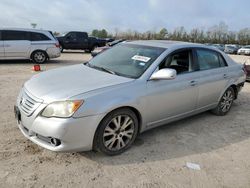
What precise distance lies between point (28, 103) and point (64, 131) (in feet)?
2.26

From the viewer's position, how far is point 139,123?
3924 mm

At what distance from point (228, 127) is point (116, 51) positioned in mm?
2621

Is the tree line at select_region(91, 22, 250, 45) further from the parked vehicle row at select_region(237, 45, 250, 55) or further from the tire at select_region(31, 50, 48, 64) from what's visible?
the tire at select_region(31, 50, 48, 64)

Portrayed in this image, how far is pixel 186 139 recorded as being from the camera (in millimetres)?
4387

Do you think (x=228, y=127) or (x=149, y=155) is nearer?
(x=149, y=155)

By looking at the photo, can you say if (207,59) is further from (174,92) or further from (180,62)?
(174,92)

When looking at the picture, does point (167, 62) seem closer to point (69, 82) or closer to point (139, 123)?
point (139, 123)

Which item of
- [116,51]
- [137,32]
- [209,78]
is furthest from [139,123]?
[137,32]

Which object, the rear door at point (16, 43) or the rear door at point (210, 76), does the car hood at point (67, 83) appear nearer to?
the rear door at point (210, 76)

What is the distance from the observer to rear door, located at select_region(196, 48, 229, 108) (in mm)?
4851

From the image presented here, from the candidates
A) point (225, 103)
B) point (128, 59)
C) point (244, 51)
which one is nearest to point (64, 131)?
point (128, 59)

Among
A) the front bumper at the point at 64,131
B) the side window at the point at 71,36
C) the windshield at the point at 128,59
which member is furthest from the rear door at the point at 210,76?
the side window at the point at 71,36

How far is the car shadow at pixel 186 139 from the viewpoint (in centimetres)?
368

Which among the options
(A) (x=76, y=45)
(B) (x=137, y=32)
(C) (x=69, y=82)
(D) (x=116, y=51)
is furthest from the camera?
(B) (x=137, y=32)
